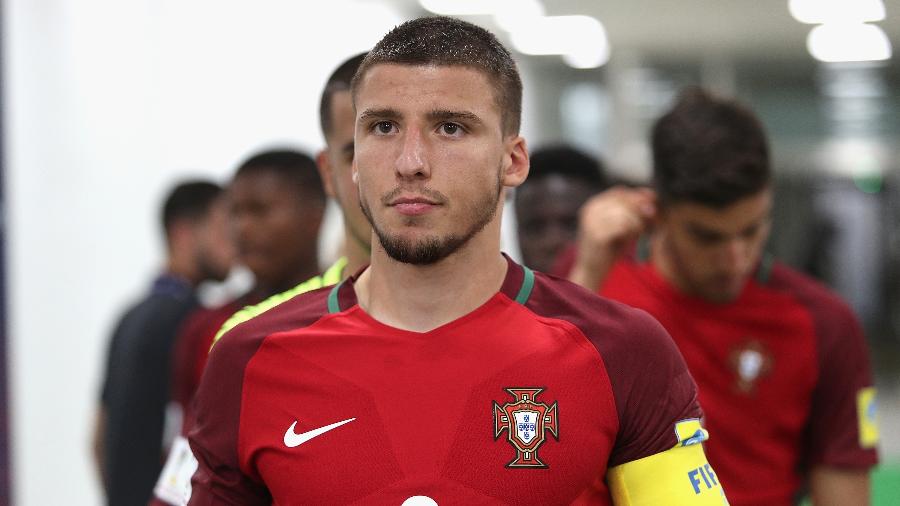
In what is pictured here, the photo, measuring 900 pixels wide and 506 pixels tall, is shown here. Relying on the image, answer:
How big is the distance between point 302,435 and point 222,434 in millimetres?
123

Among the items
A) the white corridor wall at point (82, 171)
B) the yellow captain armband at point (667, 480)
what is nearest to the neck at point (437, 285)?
the yellow captain armband at point (667, 480)

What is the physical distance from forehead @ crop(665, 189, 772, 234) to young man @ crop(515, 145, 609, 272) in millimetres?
1054

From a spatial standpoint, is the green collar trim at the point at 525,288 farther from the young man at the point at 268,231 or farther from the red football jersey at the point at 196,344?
the red football jersey at the point at 196,344

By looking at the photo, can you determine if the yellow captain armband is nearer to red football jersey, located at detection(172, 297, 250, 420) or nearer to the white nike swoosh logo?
the white nike swoosh logo

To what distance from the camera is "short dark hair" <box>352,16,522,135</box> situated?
5.68ft

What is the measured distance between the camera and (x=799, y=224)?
12414 mm

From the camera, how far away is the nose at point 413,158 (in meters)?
1.67

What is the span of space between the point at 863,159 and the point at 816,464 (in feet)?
32.4

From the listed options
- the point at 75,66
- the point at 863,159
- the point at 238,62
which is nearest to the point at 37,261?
the point at 75,66

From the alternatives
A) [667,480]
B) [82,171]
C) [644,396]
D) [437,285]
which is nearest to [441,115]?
[437,285]

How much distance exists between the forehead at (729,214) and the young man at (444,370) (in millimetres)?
887

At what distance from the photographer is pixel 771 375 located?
2.69 m

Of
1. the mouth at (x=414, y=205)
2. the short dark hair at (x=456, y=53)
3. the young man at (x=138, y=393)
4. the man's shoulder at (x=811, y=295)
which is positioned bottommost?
the young man at (x=138, y=393)

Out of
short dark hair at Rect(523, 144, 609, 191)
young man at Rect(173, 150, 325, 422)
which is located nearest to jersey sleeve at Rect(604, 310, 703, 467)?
young man at Rect(173, 150, 325, 422)
